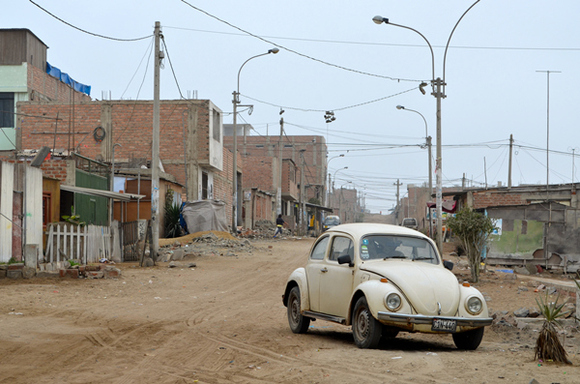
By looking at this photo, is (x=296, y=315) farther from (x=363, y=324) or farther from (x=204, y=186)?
(x=204, y=186)

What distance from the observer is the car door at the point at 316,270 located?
9.91 m

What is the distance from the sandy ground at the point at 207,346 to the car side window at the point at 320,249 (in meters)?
1.22

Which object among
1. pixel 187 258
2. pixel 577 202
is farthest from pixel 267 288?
pixel 577 202

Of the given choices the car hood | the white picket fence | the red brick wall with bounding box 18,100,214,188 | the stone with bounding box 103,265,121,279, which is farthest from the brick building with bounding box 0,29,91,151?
the car hood

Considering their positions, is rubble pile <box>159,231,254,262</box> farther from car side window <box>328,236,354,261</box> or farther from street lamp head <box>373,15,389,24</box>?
car side window <box>328,236,354,261</box>

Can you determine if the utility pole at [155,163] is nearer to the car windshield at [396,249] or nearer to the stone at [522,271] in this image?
Answer: the stone at [522,271]

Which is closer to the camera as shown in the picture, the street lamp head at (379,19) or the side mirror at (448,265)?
the side mirror at (448,265)

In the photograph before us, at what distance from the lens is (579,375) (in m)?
6.48

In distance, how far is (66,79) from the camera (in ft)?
178

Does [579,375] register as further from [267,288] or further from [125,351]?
[267,288]

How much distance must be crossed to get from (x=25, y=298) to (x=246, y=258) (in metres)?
14.6

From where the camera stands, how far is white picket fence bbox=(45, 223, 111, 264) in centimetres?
1831

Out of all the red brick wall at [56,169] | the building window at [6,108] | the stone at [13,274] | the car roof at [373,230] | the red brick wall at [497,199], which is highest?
the building window at [6,108]

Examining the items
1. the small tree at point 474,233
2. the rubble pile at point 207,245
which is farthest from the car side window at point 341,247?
the rubble pile at point 207,245
